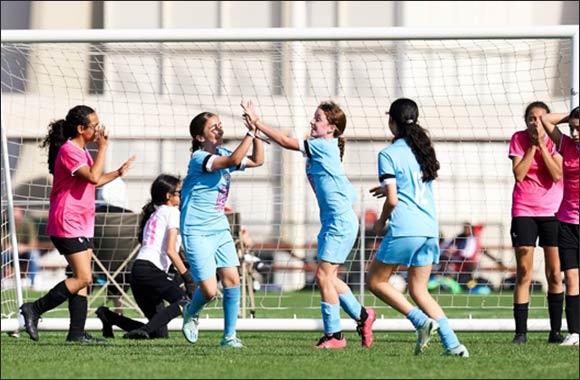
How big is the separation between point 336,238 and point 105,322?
2458mm

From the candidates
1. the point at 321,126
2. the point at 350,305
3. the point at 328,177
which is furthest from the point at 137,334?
the point at 321,126

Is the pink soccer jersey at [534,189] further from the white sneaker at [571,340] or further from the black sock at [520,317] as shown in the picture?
the white sneaker at [571,340]

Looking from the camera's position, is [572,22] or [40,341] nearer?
[40,341]

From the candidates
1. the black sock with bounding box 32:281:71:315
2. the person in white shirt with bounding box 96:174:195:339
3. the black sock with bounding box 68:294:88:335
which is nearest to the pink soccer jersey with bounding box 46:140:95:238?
the black sock with bounding box 32:281:71:315

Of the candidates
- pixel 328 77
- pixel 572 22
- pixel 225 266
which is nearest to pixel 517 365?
pixel 225 266

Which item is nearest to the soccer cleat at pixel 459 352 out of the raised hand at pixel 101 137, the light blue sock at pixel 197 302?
the light blue sock at pixel 197 302

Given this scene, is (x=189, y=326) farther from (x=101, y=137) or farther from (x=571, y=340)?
(x=571, y=340)

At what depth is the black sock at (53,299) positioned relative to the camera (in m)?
9.49

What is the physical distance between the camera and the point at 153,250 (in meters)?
10.4

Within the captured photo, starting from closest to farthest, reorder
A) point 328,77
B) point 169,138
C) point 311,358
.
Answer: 1. point 311,358
2. point 169,138
3. point 328,77

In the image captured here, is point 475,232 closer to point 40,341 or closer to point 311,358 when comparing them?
point 40,341

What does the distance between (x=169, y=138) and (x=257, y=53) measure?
8.10 feet

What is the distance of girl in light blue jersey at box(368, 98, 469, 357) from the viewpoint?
25.9 ft

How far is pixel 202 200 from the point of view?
349 inches
